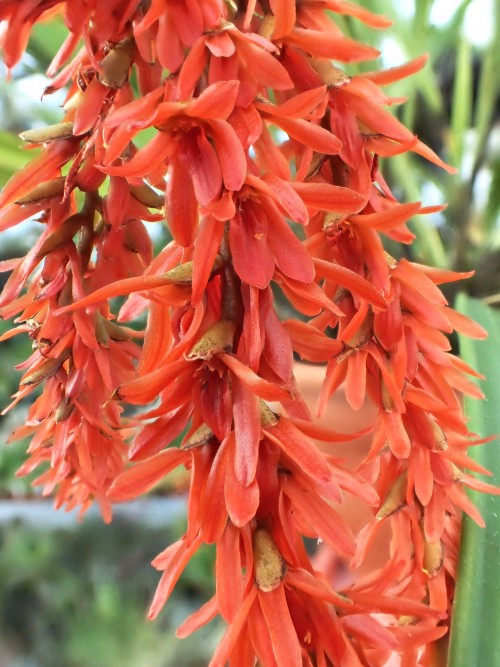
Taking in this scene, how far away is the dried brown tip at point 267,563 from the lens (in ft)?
0.69

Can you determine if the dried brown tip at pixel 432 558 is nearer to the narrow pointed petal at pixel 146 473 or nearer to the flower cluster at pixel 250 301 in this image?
the flower cluster at pixel 250 301

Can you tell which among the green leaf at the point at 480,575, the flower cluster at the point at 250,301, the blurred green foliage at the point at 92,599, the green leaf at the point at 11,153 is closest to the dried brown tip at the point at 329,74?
the flower cluster at the point at 250,301

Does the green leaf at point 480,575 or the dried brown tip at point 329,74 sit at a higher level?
the dried brown tip at point 329,74

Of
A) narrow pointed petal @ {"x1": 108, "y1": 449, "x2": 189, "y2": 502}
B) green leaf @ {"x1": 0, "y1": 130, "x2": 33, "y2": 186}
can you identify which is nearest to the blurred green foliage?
green leaf @ {"x1": 0, "y1": 130, "x2": 33, "y2": 186}

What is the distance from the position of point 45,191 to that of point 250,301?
119 millimetres

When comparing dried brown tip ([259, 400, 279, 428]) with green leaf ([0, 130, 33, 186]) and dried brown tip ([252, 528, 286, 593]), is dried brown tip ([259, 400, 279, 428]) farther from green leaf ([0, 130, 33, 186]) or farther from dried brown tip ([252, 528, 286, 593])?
green leaf ([0, 130, 33, 186])

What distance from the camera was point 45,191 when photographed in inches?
10.6

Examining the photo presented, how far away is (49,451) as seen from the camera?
0.35 m

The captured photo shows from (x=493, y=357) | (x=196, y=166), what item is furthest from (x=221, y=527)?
(x=493, y=357)

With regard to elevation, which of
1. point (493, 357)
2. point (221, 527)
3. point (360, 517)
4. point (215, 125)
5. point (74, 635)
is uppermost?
point (215, 125)

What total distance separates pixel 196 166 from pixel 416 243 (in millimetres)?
593

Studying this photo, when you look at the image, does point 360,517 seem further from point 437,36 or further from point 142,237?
point 437,36

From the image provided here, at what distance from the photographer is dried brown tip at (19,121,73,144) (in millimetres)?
262

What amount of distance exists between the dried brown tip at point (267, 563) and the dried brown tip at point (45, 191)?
0.54 feet
